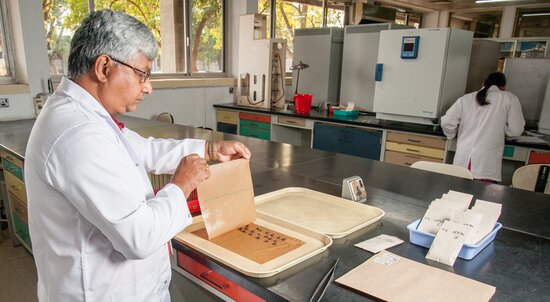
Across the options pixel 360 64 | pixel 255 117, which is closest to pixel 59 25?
pixel 255 117

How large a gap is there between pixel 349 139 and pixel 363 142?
158mm

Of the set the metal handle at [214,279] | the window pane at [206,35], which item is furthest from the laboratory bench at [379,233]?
the window pane at [206,35]

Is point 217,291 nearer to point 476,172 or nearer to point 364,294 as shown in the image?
point 364,294

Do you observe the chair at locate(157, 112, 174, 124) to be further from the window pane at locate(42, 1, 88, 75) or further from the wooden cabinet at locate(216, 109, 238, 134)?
the window pane at locate(42, 1, 88, 75)

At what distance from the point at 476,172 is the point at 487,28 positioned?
6.41 m

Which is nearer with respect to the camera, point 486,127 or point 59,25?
point 486,127

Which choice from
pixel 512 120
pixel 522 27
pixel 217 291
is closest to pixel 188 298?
pixel 217 291

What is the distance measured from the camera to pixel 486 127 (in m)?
3.08

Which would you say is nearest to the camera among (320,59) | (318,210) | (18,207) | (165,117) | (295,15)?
(318,210)

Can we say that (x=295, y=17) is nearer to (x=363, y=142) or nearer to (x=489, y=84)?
(x=363, y=142)

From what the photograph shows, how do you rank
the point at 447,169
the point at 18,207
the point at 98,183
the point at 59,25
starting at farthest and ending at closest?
the point at 59,25
the point at 18,207
the point at 447,169
the point at 98,183

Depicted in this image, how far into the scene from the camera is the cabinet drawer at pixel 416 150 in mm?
3449

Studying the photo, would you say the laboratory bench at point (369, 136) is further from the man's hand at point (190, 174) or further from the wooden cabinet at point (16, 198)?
the man's hand at point (190, 174)

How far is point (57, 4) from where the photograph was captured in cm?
374
